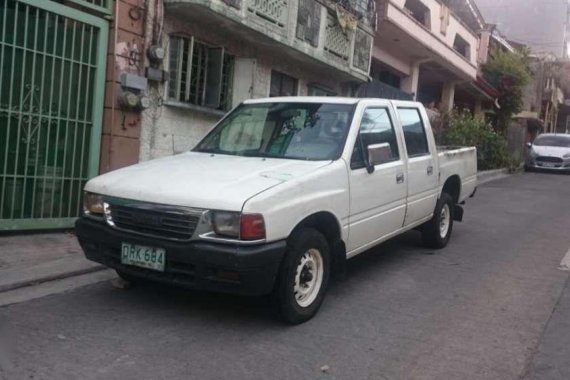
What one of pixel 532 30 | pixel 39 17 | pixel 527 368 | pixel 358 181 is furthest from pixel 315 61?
pixel 532 30

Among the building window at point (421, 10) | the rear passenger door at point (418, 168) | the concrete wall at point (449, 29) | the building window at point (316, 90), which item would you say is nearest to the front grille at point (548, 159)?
the concrete wall at point (449, 29)

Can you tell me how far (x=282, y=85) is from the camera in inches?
452

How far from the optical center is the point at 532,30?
38.2 metres

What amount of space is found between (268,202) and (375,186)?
1597 mm

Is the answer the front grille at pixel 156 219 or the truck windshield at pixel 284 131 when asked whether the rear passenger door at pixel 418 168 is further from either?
the front grille at pixel 156 219

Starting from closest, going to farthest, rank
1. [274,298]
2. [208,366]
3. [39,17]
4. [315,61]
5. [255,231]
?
[208,366]
[255,231]
[274,298]
[39,17]
[315,61]

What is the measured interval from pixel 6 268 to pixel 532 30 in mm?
39038

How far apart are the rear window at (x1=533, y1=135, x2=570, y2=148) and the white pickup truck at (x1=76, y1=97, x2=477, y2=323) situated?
705 inches

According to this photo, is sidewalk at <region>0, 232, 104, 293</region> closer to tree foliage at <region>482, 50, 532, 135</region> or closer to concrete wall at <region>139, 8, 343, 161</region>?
concrete wall at <region>139, 8, 343, 161</region>

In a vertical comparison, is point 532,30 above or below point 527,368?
above

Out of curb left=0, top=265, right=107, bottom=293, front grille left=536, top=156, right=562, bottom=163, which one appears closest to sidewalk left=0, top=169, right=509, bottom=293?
curb left=0, top=265, right=107, bottom=293

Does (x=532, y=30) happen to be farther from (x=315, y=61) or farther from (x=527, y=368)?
(x=527, y=368)

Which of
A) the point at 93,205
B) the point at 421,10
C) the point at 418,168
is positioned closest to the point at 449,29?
the point at 421,10

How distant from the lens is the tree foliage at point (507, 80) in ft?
80.0
